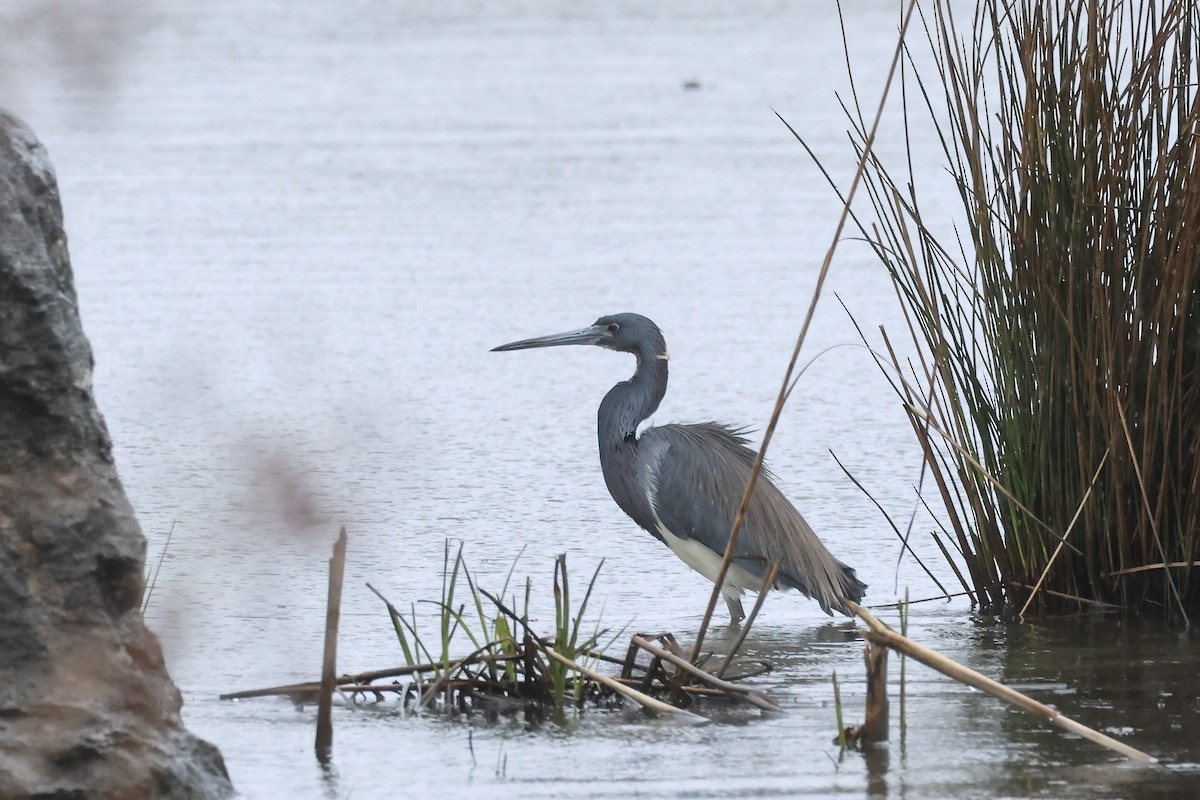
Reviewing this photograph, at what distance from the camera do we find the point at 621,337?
5312 millimetres

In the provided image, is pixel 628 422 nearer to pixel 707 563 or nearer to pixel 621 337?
pixel 621 337

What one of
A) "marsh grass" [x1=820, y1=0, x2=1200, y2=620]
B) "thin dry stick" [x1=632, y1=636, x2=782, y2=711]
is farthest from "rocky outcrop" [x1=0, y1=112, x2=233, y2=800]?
"marsh grass" [x1=820, y1=0, x2=1200, y2=620]

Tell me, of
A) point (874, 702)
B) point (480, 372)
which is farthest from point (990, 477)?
point (480, 372)

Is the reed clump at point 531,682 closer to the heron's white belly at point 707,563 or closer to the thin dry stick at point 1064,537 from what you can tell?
the thin dry stick at point 1064,537

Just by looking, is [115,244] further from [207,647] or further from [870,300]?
[207,647]

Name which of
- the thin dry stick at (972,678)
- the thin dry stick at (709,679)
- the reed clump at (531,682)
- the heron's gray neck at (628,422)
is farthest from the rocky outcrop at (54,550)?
the heron's gray neck at (628,422)

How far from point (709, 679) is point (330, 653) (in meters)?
0.81

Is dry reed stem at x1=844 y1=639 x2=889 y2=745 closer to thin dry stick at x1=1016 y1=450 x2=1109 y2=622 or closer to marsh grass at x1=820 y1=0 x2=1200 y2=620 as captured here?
marsh grass at x1=820 y1=0 x2=1200 y2=620

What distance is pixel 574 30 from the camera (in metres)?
18.5

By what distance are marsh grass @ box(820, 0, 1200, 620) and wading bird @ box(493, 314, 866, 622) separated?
1.98 ft

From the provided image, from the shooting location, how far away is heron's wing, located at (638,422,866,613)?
4.57 m

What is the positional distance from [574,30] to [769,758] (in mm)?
15938

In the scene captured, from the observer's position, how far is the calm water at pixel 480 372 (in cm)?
315

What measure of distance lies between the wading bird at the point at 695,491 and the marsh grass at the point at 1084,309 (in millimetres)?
604
